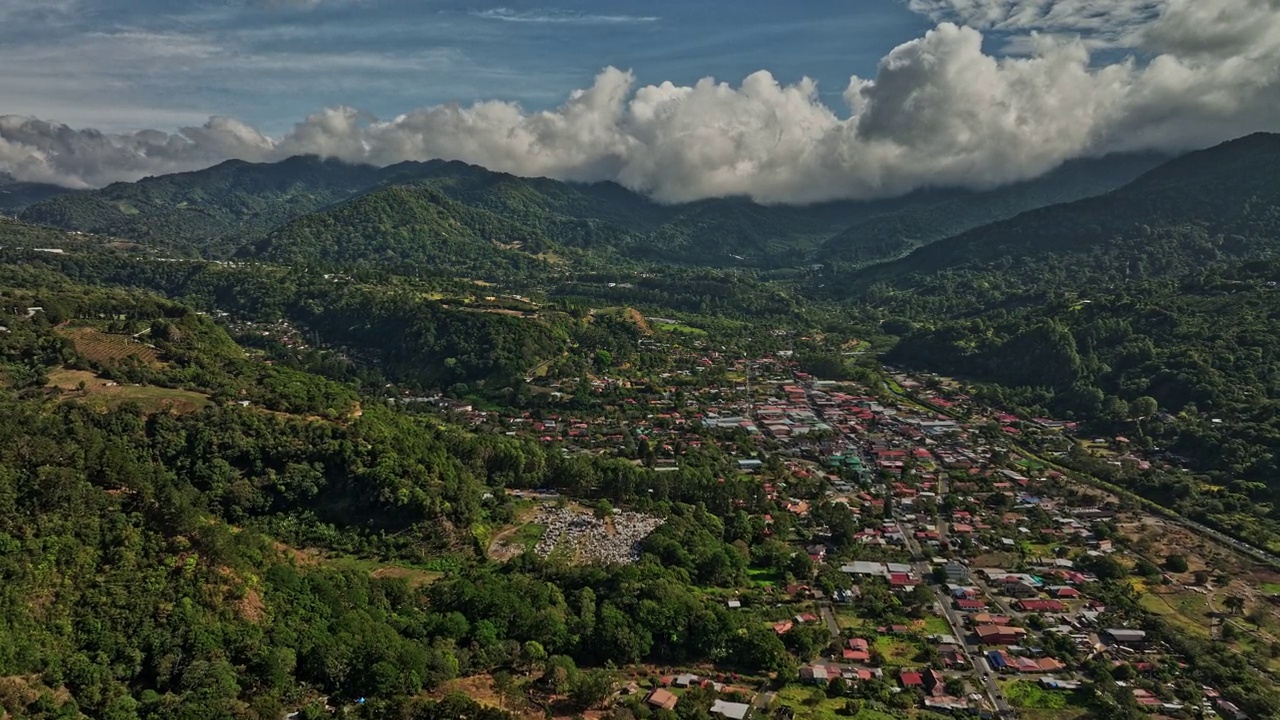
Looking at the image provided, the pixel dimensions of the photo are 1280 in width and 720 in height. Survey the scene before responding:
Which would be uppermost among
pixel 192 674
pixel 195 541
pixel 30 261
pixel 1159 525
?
pixel 30 261

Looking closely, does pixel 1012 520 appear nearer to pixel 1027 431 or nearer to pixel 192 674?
pixel 1027 431

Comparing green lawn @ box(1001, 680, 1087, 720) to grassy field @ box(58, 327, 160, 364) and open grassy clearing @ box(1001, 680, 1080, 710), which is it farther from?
grassy field @ box(58, 327, 160, 364)

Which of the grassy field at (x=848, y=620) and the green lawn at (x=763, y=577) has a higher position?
the green lawn at (x=763, y=577)

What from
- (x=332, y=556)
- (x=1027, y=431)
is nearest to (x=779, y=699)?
(x=332, y=556)

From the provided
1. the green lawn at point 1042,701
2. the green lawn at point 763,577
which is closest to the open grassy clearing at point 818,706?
the green lawn at point 1042,701

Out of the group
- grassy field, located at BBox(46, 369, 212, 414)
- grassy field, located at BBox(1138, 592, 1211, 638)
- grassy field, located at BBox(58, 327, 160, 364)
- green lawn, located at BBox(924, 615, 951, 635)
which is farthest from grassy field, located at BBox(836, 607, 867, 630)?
grassy field, located at BBox(58, 327, 160, 364)

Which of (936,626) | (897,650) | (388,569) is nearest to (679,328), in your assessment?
(388,569)

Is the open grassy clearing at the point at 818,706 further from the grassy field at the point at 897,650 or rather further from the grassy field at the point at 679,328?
the grassy field at the point at 679,328
